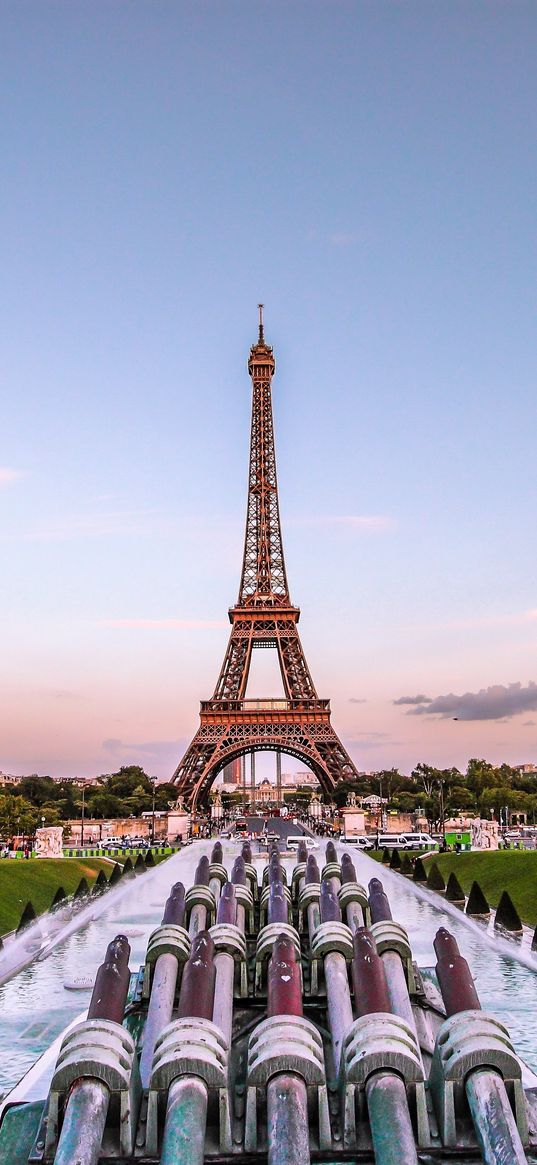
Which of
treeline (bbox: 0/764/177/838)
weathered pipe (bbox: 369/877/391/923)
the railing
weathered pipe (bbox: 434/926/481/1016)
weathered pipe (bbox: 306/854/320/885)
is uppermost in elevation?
the railing

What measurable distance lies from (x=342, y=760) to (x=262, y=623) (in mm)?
14634

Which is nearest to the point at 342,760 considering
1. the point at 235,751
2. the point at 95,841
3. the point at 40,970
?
the point at 235,751

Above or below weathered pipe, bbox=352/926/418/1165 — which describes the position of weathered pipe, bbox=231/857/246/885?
above

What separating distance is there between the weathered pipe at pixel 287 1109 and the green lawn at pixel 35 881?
18.9 m

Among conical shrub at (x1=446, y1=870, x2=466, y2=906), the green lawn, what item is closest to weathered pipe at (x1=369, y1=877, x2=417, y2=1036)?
the green lawn

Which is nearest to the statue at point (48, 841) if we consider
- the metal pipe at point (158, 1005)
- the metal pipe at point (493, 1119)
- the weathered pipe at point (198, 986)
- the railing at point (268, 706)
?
the metal pipe at point (158, 1005)

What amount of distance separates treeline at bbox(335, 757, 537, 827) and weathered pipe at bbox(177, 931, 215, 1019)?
5885 centimetres

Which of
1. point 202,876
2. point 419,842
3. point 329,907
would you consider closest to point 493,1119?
point 329,907

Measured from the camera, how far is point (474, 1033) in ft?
34.4

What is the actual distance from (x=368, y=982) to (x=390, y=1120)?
230 centimetres

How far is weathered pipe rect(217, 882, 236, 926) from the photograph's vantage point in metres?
15.8

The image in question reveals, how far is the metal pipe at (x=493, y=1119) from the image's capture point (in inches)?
364

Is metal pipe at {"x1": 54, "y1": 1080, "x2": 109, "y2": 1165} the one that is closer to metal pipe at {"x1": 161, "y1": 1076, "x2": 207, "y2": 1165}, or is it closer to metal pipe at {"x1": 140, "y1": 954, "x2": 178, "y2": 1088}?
metal pipe at {"x1": 161, "y1": 1076, "x2": 207, "y2": 1165}

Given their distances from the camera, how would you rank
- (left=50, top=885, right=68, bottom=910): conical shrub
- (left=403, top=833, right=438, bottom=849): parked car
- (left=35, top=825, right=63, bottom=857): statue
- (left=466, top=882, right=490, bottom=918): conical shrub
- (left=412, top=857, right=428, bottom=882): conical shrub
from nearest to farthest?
(left=466, top=882, right=490, bottom=918): conical shrub → (left=50, top=885, right=68, bottom=910): conical shrub → (left=412, top=857, right=428, bottom=882): conical shrub → (left=35, top=825, right=63, bottom=857): statue → (left=403, top=833, right=438, bottom=849): parked car
